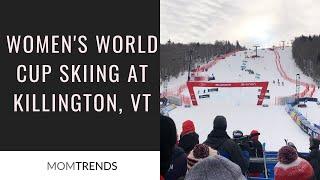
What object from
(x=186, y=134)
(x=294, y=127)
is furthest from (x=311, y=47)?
(x=186, y=134)

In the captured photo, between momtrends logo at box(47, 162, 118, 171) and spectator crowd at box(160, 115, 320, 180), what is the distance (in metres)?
0.26

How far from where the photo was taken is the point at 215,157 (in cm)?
199

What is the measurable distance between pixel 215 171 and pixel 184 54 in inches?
5006

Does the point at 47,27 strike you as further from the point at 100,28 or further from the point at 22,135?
the point at 22,135

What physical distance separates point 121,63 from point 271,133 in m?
22.4

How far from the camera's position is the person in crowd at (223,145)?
4.80m

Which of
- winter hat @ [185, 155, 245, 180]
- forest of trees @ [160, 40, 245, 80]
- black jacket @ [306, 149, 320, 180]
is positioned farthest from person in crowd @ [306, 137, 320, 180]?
forest of trees @ [160, 40, 245, 80]

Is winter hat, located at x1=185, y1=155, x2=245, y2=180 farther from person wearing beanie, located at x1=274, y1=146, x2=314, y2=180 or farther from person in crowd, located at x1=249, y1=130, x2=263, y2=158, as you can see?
person in crowd, located at x1=249, y1=130, x2=263, y2=158

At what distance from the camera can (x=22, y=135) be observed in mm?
2066

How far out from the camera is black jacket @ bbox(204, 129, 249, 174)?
480 cm

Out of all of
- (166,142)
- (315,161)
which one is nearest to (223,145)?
(315,161)

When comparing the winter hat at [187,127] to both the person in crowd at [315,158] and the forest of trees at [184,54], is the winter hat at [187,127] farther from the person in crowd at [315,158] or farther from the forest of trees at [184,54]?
the forest of trees at [184,54]

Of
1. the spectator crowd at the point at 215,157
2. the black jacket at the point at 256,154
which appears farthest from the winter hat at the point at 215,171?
the black jacket at the point at 256,154

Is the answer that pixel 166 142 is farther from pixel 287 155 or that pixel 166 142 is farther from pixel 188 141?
pixel 188 141
